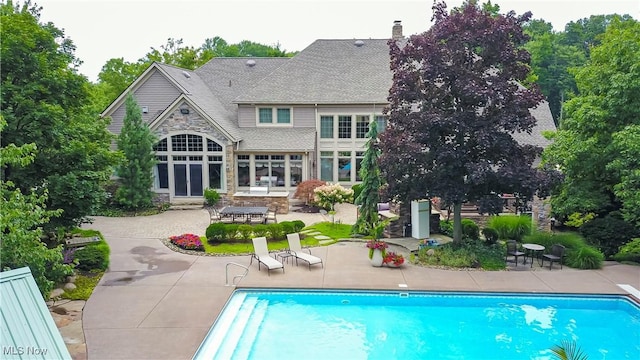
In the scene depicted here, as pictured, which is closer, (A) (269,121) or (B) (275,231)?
(B) (275,231)

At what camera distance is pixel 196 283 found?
12945 millimetres

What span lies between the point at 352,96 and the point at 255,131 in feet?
20.5

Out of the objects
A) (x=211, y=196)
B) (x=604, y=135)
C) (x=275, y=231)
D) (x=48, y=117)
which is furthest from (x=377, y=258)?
(x=211, y=196)

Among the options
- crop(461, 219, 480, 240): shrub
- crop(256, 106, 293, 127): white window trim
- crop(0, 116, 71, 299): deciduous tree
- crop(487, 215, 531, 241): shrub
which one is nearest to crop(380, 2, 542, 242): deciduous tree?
crop(461, 219, 480, 240): shrub

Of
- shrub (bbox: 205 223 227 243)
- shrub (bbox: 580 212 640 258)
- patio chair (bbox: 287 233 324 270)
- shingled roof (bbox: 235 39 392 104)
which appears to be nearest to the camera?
patio chair (bbox: 287 233 324 270)

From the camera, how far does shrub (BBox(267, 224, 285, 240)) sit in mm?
17859

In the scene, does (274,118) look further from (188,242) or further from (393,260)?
(393,260)

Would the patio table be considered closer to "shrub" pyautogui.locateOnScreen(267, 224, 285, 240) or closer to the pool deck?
the pool deck

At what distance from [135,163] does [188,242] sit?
869 cm

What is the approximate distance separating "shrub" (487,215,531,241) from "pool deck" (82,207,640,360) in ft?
11.5

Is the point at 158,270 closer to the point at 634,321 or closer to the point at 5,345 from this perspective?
the point at 5,345

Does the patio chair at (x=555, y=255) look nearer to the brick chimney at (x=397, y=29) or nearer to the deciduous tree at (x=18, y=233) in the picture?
the deciduous tree at (x=18, y=233)

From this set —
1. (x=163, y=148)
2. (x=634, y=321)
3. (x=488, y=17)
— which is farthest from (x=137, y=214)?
(x=634, y=321)

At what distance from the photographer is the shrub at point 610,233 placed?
16.1 meters
